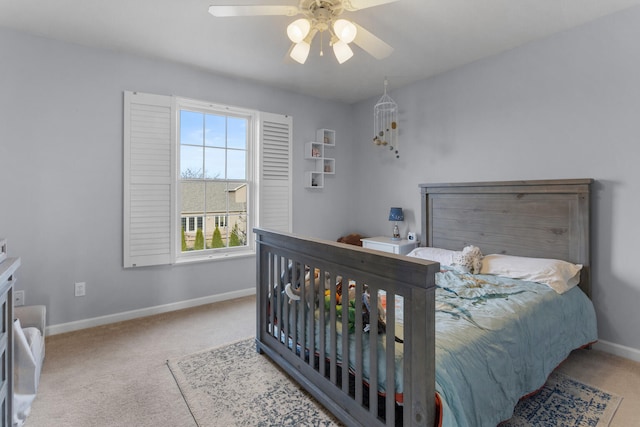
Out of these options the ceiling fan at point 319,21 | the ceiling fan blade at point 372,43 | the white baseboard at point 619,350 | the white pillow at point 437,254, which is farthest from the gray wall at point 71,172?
the white baseboard at point 619,350

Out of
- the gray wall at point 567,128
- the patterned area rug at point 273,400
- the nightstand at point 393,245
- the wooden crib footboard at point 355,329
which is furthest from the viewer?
the nightstand at point 393,245

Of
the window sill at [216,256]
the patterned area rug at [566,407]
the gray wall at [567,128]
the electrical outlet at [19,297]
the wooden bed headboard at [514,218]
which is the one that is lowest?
the patterned area rug at [566,407]

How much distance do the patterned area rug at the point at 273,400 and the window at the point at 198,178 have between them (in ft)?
4.71

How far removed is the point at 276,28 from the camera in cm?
256

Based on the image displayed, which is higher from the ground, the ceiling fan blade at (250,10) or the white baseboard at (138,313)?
the ceiling fan blade at (250,10)

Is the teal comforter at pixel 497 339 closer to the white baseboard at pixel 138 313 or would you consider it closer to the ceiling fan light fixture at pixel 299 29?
the ceiling fan light fixture at pixel 299 29

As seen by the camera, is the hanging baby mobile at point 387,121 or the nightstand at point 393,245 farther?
the hanging baby mobile at point 387,121

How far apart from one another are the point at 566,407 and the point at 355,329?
1.34 m

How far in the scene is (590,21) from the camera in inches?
98.5

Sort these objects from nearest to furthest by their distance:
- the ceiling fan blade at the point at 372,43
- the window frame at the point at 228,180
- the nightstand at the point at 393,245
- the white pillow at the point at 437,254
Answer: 1. the ceiling fan blade at the point at 372,43
2. the white pillow at the point at 437,254
3. the window frame at the point at 228,180
4. the nightstand at the point at 393,245

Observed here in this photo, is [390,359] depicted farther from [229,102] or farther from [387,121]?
[387,121]

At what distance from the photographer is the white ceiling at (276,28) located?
7.48ft

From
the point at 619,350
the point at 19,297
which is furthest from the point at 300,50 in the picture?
the point at 619,350

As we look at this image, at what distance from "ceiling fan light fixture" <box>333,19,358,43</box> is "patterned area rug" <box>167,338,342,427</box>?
81.4 inches
